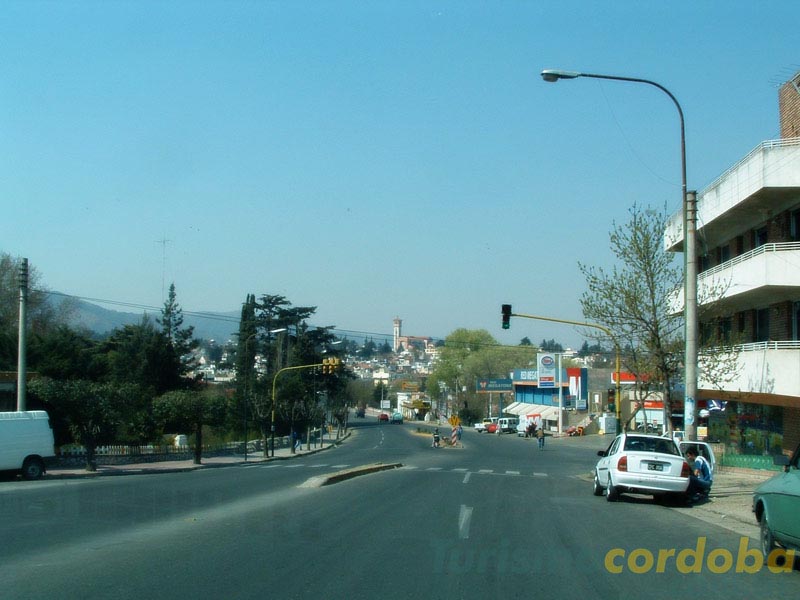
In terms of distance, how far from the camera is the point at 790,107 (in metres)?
31.8

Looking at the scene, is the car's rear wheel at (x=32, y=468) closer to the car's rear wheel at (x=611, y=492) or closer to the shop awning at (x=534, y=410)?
the car's rear wheel at (x=611, y=492)

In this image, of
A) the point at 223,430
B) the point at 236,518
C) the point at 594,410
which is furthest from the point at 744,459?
the point at 594,410

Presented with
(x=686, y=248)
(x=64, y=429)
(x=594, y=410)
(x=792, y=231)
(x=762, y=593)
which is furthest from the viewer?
(x=594, y=410)

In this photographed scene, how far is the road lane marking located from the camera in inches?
514

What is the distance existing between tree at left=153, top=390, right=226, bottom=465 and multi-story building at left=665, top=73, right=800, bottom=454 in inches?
978

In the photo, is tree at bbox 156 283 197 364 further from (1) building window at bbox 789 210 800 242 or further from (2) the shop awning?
(1) building window at bbox 789 210 800 242

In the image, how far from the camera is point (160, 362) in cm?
6931

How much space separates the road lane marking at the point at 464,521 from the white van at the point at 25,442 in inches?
739

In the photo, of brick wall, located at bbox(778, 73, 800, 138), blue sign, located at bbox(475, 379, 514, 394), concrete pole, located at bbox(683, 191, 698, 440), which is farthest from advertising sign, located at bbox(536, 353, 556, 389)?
concrete pole, located at bbox(683, 191, 698, 440)

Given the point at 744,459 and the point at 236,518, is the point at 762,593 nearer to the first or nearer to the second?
the point at 236,518

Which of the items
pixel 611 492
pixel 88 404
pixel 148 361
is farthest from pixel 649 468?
pixel 148 361

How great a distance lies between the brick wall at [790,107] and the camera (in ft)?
101

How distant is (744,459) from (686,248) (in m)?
13.7

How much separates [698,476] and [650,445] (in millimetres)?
2556
